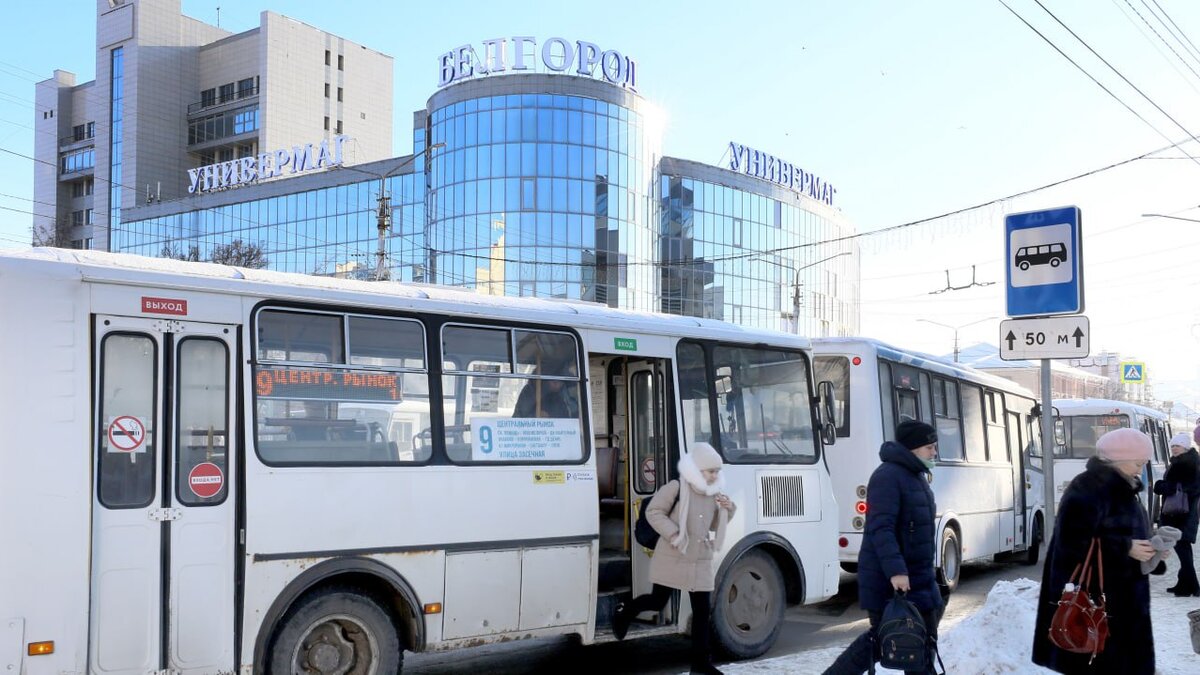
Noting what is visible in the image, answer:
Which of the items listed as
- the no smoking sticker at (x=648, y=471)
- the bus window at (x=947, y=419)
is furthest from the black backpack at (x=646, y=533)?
the bus window at (x=947, y=419)

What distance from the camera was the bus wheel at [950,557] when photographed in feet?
44.7

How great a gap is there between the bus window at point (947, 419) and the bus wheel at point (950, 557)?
100cm

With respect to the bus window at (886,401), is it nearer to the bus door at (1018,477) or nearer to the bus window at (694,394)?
the bus window at (694,394)

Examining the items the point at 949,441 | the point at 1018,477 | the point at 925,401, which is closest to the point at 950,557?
the point at 949,441

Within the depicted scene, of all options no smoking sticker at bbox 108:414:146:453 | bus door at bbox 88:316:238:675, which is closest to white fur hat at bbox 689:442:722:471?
bus door at bbox 88:316:238:675

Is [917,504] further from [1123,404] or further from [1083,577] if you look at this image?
[1123,404]

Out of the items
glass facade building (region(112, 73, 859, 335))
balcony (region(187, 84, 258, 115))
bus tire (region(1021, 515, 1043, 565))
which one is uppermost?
balcony (region(187, 84, 258, 115))

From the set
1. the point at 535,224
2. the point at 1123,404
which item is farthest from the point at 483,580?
the point at 535,224

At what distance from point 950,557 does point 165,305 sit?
10770 mm

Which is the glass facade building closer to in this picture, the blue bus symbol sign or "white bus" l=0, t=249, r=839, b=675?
the blue bus symbol sign

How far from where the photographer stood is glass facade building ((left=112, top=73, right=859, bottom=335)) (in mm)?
58188

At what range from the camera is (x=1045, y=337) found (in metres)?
8.80

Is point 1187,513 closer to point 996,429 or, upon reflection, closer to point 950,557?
point 950,557

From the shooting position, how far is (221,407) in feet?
21.5
